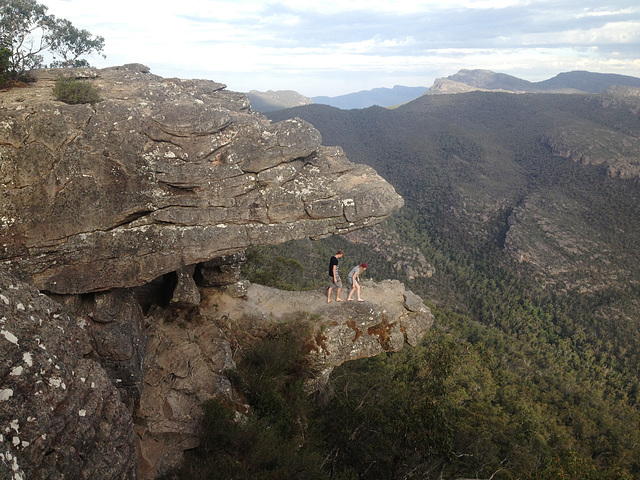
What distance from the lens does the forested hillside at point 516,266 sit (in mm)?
24317

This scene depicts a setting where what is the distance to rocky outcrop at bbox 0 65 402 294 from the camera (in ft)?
38.1

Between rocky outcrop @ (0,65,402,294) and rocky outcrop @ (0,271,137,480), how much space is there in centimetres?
424

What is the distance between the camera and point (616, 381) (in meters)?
53.0

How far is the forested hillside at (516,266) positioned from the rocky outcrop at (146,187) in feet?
28.8

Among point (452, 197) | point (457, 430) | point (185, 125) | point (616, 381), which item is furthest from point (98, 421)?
point (452, 197)

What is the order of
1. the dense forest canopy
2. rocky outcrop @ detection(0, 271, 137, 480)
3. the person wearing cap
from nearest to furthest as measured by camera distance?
1. rocky outcrop @ detection(0, 271, 137, 480)
2. the dense forest canopy
3. the person wearing cap

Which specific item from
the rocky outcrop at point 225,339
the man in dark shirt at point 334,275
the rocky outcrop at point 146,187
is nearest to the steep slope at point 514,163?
the rocky outcrop at point 225,339

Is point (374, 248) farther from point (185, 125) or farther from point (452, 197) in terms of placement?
point (185, 125)

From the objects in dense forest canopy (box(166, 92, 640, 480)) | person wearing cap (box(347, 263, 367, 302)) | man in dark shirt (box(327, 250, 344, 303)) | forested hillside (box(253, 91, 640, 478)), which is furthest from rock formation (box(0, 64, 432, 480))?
forested hillside (box(253, 91, 640, 478))

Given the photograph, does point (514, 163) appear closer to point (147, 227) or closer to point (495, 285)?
point (495, 285)

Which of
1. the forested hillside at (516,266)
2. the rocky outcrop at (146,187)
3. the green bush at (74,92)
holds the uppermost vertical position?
the green bush at (74,92)

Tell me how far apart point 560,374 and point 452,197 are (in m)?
64.7

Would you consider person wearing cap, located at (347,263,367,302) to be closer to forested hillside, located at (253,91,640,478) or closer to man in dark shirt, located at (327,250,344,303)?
man in dark shirt, located at (327,250,344,303)

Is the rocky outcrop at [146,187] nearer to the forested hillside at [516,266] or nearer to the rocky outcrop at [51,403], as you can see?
the rocky outcrop at [51,403]
